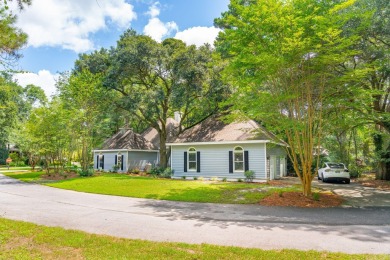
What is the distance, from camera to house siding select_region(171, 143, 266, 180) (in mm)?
18734

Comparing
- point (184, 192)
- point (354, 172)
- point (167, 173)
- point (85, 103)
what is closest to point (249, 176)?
point (184, 192)

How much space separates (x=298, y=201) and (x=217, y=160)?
9696 mm

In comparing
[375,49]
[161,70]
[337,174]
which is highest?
[161,70]

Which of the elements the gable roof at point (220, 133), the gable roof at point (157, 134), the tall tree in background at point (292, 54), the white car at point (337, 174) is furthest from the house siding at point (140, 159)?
the tall tree in background at point (292, 54)

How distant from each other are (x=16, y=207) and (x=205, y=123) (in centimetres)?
1608

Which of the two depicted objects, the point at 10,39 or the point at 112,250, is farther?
the point at 10,39

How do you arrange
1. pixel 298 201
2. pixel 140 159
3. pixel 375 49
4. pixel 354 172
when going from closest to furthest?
1. pixel 298 201
2. pixel 375 49
3. pixel 354 172
4. pixel 140 159

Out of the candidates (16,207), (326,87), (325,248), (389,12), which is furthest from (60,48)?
(389,12)

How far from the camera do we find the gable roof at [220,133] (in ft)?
62.6

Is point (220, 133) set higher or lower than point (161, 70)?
lower

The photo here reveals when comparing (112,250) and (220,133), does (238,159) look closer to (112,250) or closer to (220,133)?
(220,133)

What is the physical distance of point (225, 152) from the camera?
793 inches

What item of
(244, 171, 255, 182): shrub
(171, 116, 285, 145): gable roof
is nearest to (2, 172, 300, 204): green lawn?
(244, 171, 255, 182): shrub

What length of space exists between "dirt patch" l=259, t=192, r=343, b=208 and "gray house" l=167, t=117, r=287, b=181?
6.04 metres
